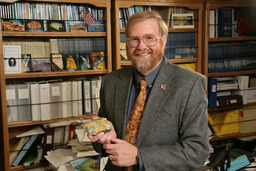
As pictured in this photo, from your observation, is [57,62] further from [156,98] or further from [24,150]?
[156,98]

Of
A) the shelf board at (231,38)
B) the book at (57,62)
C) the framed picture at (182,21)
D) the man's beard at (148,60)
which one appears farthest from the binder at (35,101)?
the shelf board at (231,38)

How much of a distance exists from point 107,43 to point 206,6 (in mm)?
1199

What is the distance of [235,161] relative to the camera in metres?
2.51

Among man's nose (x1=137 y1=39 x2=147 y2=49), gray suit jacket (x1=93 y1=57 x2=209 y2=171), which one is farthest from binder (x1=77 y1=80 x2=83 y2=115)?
man's nose (x1=137 y1=39 x2=147 y2=49)

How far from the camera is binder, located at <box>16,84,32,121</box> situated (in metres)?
2.35

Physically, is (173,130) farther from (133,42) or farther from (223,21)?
(223,21)

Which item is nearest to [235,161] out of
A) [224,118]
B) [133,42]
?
[224,118]

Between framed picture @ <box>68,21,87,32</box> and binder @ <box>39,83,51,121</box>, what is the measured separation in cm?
58

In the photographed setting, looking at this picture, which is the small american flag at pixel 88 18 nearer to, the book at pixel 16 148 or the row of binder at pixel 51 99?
the row of binder at pixel 51 99

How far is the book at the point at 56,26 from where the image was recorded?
2416 mm

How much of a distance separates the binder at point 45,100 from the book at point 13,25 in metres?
0.54

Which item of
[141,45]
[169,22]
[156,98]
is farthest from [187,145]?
[169,22]

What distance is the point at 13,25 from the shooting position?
2.30 meters

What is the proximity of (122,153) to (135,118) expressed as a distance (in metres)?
0.26
